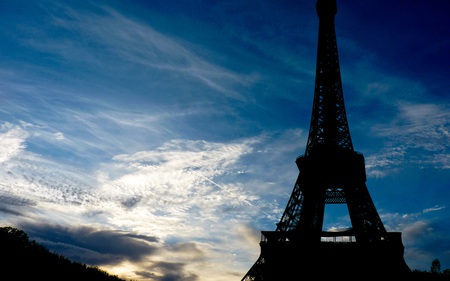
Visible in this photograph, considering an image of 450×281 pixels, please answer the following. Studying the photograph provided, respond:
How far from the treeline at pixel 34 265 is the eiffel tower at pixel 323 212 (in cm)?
1915

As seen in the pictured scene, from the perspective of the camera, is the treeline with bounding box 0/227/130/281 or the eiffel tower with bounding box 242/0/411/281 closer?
the treeline with bounding box 0/227/130/281

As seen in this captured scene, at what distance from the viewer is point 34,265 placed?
863 inches

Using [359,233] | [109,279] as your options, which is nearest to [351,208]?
[359,233]

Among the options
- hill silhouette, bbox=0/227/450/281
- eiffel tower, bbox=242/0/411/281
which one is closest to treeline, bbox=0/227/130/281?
hill silhouette, bbox=0/227/450/281

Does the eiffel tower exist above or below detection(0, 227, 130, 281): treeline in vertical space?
above

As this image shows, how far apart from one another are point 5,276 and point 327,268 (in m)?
28.7

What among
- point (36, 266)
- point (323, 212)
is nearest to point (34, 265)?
point (36, 266)

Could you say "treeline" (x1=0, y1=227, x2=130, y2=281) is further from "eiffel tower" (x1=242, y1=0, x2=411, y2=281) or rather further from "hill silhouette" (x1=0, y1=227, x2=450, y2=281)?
"eiffel tower" (x1=242, y1=0, x2=411, y2=281)

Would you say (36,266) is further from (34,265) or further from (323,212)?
(323,212)

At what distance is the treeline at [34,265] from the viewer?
66.7ft

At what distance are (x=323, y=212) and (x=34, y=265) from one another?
32.5 meters

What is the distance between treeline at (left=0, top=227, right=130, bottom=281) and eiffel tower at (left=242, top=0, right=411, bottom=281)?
19.2 m

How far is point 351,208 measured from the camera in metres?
37.2

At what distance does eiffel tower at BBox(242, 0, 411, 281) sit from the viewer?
30.2 m
